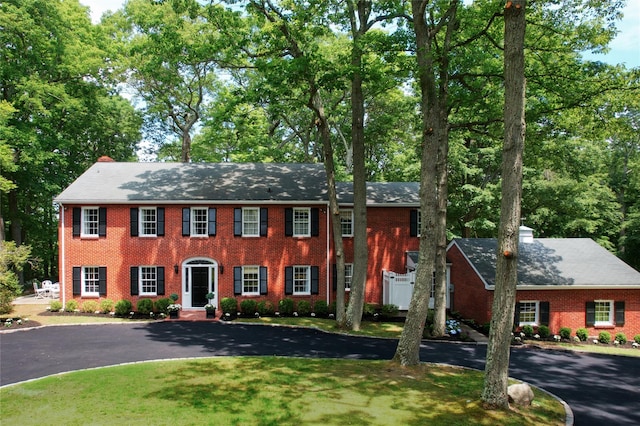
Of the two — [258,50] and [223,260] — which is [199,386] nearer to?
[223,260]

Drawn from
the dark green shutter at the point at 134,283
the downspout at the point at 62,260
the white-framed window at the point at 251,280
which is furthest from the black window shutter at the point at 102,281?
the white-framed window at the point at 251,280

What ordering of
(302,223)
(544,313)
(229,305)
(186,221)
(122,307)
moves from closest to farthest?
(544,313)
(122,307)
(229,305)
(186,221)
(302,223)

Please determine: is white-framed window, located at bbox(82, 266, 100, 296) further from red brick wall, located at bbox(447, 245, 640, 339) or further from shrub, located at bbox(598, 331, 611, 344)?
shrub, located at bbox(598, 331, 611, 344)

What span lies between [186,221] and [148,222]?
2023 millimetres

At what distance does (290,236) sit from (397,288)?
20.7 ft

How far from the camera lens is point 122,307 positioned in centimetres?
2077

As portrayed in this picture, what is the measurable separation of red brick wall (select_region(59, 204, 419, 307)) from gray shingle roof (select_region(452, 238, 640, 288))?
17.5ft

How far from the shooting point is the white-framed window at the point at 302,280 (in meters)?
23.1

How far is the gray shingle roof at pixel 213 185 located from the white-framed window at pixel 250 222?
27.2 inches

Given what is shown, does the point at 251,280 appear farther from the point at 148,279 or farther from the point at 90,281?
the point at 90,281

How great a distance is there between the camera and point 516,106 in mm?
9758

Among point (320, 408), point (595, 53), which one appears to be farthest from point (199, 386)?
point (595, 53)

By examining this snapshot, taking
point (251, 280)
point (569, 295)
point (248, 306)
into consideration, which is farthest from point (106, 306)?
point (569, 295)

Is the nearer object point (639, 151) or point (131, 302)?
point (131, 302)
